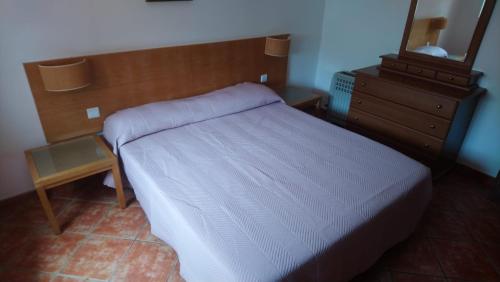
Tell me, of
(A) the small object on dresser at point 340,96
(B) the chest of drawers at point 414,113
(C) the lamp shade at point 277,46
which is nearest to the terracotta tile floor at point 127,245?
(B) the chest of drawers at point 414,113

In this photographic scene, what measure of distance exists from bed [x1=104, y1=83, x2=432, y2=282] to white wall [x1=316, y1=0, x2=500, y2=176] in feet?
3.64

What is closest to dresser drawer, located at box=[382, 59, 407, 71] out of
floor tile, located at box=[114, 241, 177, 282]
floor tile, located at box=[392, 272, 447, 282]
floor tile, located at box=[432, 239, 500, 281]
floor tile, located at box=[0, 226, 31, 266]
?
floor tile, located at box=[432, 239, 500, 281]

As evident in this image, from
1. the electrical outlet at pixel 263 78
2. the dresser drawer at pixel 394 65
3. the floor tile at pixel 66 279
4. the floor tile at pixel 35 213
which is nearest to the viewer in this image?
the floor tile at pixel 66 279

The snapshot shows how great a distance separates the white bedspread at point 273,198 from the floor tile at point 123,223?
0.23m

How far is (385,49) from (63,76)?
2844 millimetres

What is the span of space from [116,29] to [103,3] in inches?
7.1

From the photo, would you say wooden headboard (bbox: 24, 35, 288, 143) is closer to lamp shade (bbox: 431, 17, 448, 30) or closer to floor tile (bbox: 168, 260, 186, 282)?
floor tile (bbox: 168, 260, 186, 282)

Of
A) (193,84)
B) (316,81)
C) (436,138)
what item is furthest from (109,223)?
(316,81)

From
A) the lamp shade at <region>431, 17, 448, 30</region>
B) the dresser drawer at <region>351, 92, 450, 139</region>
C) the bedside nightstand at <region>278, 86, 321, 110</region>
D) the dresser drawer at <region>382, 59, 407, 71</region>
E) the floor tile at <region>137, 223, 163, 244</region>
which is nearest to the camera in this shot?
the floor tile at <region>137, 223, 163, 244</region>

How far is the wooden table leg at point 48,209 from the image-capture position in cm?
179

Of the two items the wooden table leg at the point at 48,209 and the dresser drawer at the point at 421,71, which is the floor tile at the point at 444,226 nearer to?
the dresser drawer at the point at 421,71

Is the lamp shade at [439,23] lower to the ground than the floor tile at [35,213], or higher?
higher

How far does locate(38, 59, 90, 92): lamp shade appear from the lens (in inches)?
73.2

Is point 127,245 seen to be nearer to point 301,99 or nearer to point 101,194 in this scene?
point 101,194
